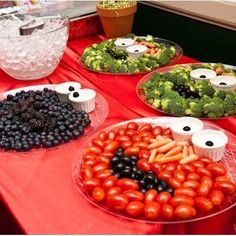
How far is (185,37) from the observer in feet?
5.65

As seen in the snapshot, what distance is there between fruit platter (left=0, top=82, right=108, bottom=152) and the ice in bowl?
0.17 m

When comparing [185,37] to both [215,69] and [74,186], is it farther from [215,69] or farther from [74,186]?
[74,186]

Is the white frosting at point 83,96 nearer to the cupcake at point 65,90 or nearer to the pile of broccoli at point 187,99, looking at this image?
the cupcake at point 65,90

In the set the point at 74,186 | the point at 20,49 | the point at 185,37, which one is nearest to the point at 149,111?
the point at 74,186

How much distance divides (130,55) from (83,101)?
45 centimetres

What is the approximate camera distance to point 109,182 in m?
0.80

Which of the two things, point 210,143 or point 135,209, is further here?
point 210,143

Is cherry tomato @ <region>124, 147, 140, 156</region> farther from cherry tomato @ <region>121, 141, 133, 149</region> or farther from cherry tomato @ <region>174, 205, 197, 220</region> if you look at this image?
cherry tomato @ <region>174, 205, 197, 220</region>

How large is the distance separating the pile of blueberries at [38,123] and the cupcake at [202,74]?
0.41 meters

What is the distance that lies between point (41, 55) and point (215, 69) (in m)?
0.61

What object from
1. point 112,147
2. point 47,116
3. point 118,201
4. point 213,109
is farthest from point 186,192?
point 47,116

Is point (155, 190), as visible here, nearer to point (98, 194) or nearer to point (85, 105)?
point (98, 194)

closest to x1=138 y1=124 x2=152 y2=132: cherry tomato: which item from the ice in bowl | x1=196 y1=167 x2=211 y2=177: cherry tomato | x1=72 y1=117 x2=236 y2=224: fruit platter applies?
x1=72 y1=117 x2=236 y2=224: fruit platter

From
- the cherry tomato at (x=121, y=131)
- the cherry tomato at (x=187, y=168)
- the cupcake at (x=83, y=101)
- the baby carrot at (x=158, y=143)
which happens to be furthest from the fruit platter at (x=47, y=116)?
the cherry tomato at (x=187, y=168)
